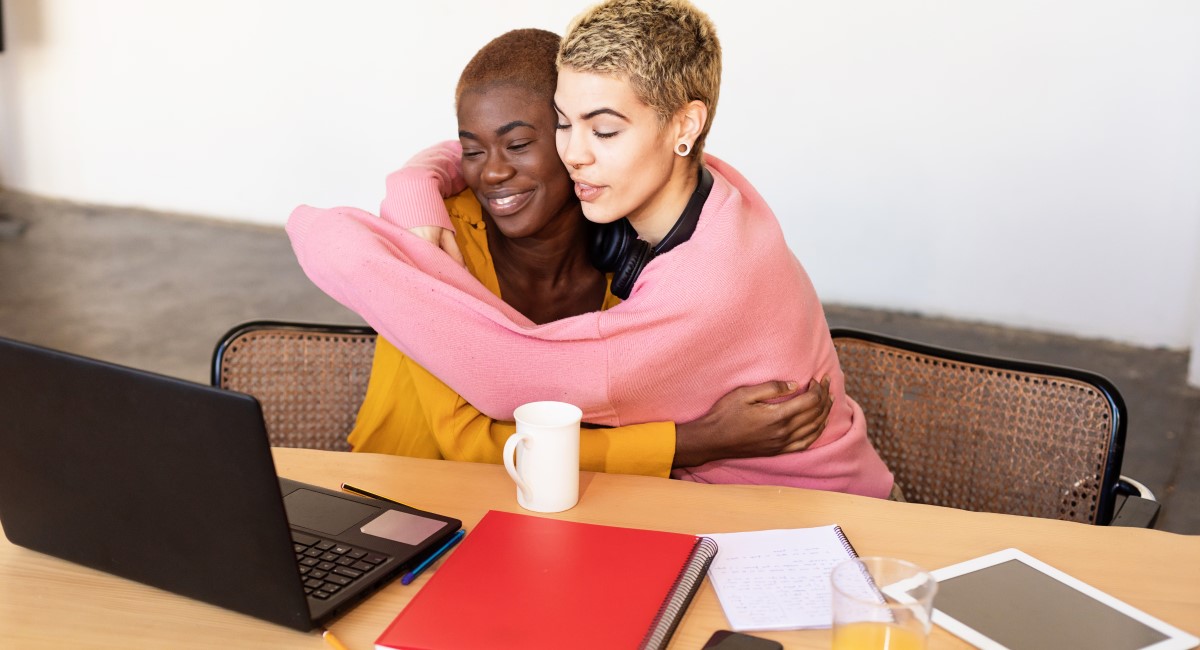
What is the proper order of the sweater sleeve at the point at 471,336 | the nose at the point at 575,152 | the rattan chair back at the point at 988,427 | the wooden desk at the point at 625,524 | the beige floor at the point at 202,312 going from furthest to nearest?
the beige floor at the point at 202,312 → the rattan chair back at the point at 988,427 → the nose at the point at 575,152 → the sweater sleeve at the point at 471,336 → the wooden desk at the point at 625,524

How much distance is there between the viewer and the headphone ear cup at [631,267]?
187 centimetres

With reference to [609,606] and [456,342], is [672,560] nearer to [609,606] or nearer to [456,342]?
[609,606]

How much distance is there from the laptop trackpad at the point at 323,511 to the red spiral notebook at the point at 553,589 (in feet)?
0.48

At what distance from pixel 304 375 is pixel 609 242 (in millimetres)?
610

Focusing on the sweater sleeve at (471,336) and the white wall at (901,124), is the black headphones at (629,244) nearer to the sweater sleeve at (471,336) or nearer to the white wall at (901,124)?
the sweater sleeve at (471,336)

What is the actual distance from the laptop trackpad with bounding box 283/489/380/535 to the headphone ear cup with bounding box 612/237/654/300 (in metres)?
0.66

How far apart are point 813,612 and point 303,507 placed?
0.63 meters

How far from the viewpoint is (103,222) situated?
5.96m

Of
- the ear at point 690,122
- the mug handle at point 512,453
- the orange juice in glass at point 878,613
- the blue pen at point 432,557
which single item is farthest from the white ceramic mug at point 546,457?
the ear at point 690,122

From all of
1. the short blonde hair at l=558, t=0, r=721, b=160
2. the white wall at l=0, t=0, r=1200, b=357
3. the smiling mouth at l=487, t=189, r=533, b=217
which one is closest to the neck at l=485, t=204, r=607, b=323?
the smiling mouth at l=487, t=189, r=533, b=217

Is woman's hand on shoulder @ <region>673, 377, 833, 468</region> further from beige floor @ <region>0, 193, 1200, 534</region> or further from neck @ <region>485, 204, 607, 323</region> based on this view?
beige floor @ <region>0, 193, 1200, 534</region>

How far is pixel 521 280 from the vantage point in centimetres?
204

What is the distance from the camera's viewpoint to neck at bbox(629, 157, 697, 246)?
1.78 metres

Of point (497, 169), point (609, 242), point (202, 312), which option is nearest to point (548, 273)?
point (609, 242)
